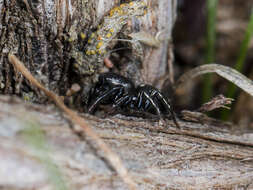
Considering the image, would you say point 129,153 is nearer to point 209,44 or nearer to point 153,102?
point 153,102

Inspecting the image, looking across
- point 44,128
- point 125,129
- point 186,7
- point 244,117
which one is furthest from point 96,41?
point 244,117

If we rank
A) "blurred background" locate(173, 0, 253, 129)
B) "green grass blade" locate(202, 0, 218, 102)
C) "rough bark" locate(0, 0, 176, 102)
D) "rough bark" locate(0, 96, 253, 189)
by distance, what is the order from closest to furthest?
1. "rough bark" locate(0, 96, 253, 189)
2. "rough bark" locate(0, 0, 176, 102)
3. "green grass blade" locate(202, 0, 218, 102)
4. "blurred background" locate(173, 0, 253, 129)

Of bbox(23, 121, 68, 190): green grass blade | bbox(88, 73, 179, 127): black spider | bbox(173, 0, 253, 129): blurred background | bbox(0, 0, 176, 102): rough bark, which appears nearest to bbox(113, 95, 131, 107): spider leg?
bbox(88, 73, 179, 127): black spider

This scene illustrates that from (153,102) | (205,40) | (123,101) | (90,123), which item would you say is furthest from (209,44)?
(90,123)

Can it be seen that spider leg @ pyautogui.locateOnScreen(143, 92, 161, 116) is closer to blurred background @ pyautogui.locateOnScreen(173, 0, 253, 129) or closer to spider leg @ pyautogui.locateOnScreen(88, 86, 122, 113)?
spider leg @ pyautogui.locateOnScreen(88, 86, 122, 113)

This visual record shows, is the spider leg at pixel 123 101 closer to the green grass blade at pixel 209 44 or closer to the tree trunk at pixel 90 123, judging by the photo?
the tree trunk at pixel 90 123

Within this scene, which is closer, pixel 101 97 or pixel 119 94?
pixel 101 97

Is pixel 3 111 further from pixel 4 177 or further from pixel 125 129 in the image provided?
pixel 125 129
